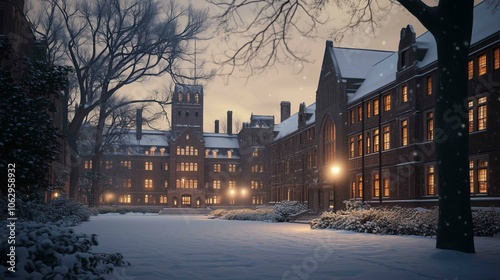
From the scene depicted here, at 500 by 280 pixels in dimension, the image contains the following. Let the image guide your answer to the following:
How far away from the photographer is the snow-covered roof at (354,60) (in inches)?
1558

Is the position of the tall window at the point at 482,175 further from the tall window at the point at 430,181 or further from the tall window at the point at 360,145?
the tall window at the point at 360,145

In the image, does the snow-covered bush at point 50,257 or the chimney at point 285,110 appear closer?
the snow-covered bush at point 50,257

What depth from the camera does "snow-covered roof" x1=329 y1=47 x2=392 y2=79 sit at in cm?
3956

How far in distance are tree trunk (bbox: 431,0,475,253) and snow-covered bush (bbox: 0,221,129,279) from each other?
8.24 m

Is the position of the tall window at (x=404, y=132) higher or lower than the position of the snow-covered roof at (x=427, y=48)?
lower

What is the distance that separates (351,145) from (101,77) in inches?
753

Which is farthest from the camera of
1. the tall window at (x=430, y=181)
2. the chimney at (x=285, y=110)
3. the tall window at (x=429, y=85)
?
the chimney at (x=285, y=110)

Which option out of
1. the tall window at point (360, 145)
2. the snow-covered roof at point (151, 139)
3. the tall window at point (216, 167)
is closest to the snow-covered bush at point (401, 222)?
the tall window at point (360, 145)

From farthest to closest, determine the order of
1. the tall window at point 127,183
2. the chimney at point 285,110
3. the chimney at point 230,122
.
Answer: the chimney at point 230,122, the tall window at point 127,183, the chimney at point 285,110

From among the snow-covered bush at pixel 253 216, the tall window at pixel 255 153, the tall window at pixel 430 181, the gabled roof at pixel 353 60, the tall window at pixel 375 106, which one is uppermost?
the gabled roof at pixel 353 60

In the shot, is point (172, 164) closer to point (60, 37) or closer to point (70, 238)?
point (60, 37)

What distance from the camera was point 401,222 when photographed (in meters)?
20.4

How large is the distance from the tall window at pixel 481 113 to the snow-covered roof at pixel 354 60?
16.2 meters

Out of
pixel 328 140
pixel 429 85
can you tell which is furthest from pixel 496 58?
pixel 328 140
